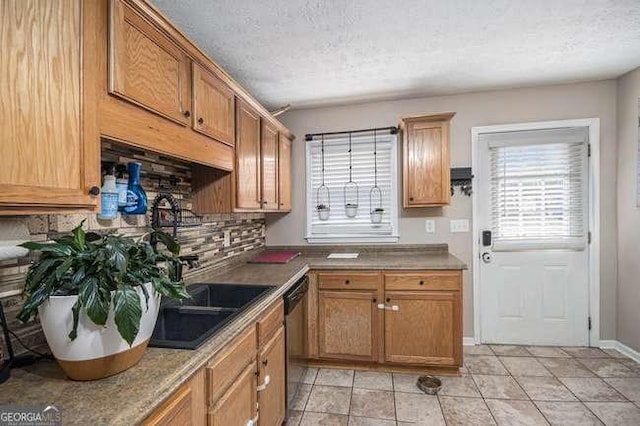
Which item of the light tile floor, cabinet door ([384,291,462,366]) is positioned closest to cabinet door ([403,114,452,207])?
cabinet door ([384,291,462,366])

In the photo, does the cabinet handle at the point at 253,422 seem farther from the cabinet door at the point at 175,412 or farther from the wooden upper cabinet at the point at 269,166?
the wooden upper cabinet at the point at 269,166

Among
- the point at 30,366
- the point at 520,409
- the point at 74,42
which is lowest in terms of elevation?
the point at 520,409

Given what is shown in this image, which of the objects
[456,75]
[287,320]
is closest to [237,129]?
[287,320]

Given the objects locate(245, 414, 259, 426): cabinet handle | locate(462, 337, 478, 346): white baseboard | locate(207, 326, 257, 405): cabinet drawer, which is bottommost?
locate(462, 337, 478, 346): white baseboard

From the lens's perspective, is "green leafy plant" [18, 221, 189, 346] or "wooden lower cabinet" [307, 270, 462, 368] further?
"wooden lower cabinet" [307, 270, 462, 368]

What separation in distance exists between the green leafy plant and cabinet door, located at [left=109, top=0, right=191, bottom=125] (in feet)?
1.82

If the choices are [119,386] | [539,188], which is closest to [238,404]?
[119,386]

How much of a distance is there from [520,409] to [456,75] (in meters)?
A: 2.50

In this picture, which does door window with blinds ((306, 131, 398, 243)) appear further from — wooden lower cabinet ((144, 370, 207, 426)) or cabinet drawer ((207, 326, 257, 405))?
wooden lower cabinet ((144, 370, 207, 426))

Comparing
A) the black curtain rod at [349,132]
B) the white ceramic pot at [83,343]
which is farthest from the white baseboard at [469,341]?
the white ceramic pot at [83,343]

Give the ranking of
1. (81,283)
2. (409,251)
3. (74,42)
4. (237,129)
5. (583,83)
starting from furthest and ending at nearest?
(409,251) < (583,83) < (237,129) < (74,42) < (81,283)

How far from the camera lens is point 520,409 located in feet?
6.59

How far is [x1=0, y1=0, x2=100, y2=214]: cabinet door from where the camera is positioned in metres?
0.74

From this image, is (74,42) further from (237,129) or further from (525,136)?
(525,136)
